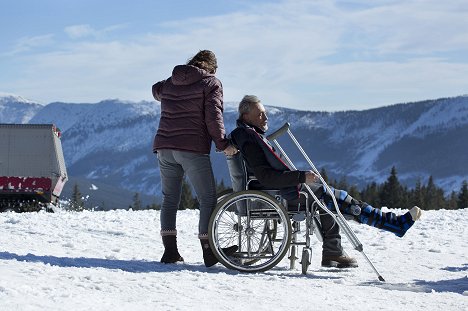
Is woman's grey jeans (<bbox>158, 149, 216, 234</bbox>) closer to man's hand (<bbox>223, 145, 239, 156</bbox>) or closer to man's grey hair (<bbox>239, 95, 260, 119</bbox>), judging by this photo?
man's hand (<bbox>223, 145, 239, 156</bbox>)

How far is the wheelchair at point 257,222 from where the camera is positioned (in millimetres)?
6730

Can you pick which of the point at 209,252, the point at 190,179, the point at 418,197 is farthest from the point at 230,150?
the point at 418,197

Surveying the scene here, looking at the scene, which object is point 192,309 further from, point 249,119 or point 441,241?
point 441,241

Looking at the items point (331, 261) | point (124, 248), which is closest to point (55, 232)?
point (124, 248)

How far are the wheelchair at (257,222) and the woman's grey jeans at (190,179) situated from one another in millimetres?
186

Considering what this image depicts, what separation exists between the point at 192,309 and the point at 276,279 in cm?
166

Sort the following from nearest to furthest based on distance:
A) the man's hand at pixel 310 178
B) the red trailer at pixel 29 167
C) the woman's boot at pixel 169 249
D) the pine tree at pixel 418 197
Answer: the man's hand at pixel 310 178, the woman's boot at pixel 169 249, the red trailer at pixel 29 167, the pine tree at pixel 418 197

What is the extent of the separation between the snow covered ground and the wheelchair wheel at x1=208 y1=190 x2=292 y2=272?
0.57ft

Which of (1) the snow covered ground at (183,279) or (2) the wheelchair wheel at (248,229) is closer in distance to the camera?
(1) the snow covered ground at (183,279)

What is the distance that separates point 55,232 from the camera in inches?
371

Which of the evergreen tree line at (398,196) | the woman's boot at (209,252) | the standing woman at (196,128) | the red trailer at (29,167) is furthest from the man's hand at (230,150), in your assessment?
the evergreen tree line at (398,196)

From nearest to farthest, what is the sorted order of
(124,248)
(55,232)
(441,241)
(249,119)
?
(249,119)
(124,248)
(55,232)
(441,241)

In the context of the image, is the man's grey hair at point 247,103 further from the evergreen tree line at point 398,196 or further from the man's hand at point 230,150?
the evergreen tree line at point 398,196

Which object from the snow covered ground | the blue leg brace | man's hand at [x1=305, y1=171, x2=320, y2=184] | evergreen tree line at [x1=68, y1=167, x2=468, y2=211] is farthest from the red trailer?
evergreen tree line at [x1=68, y1=167, x2=468, y2=211]
